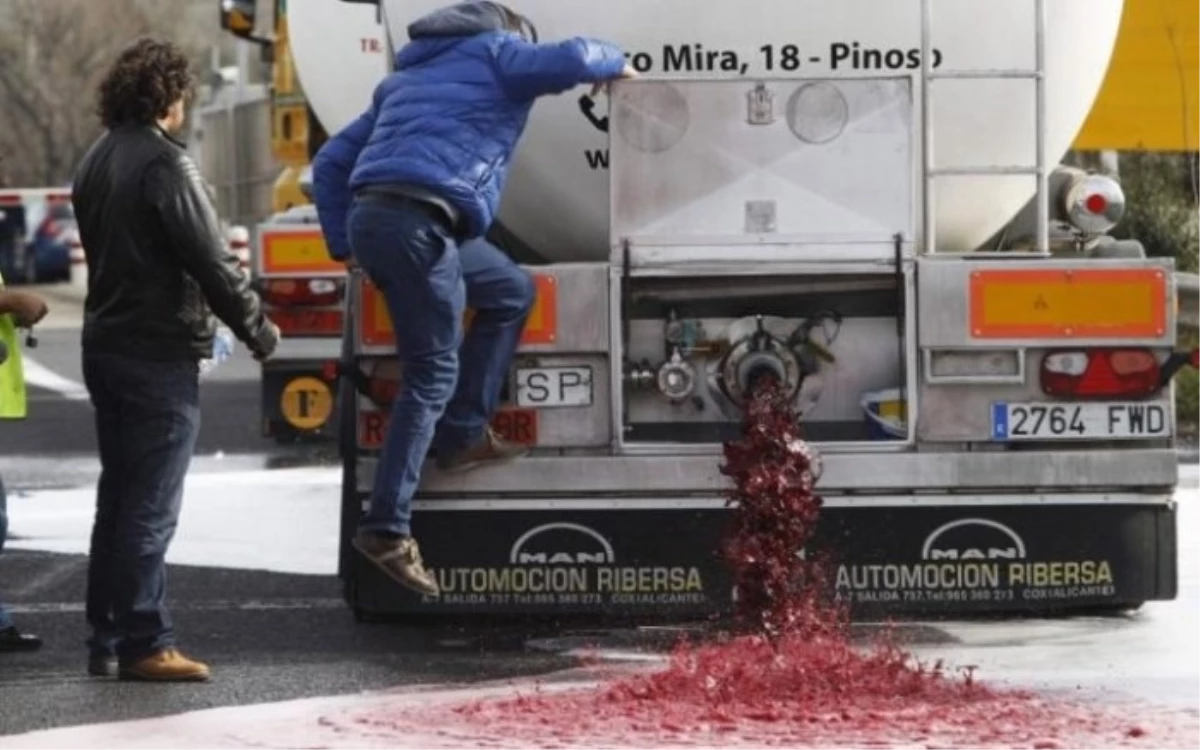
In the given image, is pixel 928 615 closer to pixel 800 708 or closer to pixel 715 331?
pixel 715 331

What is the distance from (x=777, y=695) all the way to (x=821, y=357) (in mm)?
1830

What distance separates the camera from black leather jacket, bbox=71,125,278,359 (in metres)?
8.88

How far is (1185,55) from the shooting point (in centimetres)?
1709

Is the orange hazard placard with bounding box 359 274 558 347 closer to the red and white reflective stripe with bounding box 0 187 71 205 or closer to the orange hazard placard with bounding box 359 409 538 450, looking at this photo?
the orange hazard placard with bounding box 359 409 538 450

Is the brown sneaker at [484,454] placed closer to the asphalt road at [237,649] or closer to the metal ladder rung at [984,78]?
the asphalt road at [237,649]

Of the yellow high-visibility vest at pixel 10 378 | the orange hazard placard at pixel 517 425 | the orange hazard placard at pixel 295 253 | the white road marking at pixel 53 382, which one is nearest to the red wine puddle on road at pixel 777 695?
the orange hazard placard at pixel 517 425

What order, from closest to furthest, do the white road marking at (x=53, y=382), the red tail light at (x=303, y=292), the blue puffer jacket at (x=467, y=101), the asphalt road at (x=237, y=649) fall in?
the asphalt road at (x=237, y=649) → the blue puffer jacket at (x=467, y=101) → the red tail light at (x=303, y=292) → the white road marking at (x=53, y=382)

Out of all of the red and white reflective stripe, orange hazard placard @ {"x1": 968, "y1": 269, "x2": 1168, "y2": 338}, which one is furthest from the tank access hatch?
the red and white reflective stripe

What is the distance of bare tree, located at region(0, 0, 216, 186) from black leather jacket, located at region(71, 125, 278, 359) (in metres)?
52.0

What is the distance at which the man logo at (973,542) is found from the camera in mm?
9672

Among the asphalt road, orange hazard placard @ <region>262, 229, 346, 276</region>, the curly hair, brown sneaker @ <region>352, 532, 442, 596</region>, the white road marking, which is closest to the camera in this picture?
the asphalt road

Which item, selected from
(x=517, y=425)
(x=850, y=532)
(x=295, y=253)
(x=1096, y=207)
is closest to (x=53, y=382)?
(x=295, y=253)

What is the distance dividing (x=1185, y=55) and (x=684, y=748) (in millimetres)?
10159

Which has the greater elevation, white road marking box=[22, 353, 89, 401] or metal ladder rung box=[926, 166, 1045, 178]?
metal ladder rung box=[926, 166, 1045, 178]
